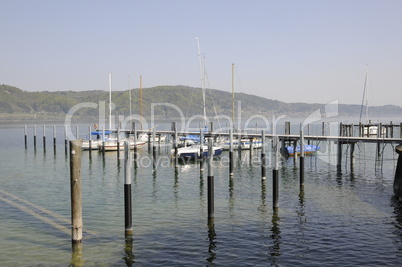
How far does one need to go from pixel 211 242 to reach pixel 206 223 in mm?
2641

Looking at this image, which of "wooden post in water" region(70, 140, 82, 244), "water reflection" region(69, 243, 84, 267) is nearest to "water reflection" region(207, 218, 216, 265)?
"water reflection" region(69, 243, 84, 267)

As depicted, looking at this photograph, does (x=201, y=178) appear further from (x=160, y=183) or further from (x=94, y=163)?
(x=94, y=163)

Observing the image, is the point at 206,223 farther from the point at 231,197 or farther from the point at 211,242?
the point at 231,197

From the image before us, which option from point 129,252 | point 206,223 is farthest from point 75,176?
point 206,223

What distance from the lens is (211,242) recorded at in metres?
15.7

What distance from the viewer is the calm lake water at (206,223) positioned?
1429 centimetres

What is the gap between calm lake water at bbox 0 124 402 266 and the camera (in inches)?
563

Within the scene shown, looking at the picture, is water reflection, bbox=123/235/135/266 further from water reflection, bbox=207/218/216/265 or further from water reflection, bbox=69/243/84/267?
water reflection, bbox=207/218/216/265

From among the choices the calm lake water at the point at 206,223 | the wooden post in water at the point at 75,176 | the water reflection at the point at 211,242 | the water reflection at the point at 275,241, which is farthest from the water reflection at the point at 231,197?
the wooden post in water at the point at 75,176

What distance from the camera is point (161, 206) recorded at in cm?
2197

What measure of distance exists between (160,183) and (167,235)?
1313 centimetres

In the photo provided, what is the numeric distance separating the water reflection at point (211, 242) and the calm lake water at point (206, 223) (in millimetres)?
39

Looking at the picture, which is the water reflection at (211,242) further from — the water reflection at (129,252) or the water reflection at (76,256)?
the water reflection at (76,256)

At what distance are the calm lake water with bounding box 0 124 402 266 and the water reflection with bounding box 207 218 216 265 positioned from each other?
0.04 meters
